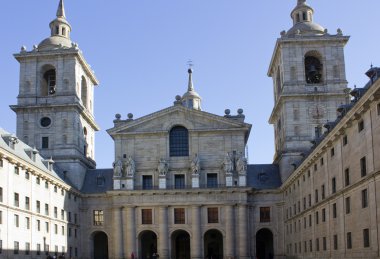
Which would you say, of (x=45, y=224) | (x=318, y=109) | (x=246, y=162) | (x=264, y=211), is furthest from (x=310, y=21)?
(x=45, y=224)

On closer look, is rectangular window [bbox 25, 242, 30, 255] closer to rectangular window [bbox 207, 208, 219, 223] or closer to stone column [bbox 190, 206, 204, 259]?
stone column [bbox 190, 206, 204, 259]

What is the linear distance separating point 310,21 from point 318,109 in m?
13.6

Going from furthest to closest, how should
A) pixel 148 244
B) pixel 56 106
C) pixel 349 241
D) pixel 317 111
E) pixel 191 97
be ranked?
1. pixel 191 97
2. pixel 148 244
3. pixel 56 106
4. pixel 317 111
5. pixel 349 241

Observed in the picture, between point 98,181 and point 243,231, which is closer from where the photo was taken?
point 243,231

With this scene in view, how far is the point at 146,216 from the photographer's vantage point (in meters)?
70.4

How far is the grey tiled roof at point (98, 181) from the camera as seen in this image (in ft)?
245

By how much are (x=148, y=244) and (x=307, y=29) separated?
36.2m

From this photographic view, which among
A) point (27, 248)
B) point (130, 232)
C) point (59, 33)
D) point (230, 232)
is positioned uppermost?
point (59, 33)

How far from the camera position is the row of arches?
75.2 m

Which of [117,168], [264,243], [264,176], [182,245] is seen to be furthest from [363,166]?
[182,245]

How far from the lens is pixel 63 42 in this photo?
78312mm

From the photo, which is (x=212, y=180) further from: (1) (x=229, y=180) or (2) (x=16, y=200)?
(2) (x=16, y=200)

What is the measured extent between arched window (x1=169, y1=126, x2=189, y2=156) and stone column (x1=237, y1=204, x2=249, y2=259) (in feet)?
33.8

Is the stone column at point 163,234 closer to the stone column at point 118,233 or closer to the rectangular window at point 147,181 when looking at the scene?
the rectangular window at point 147,181
